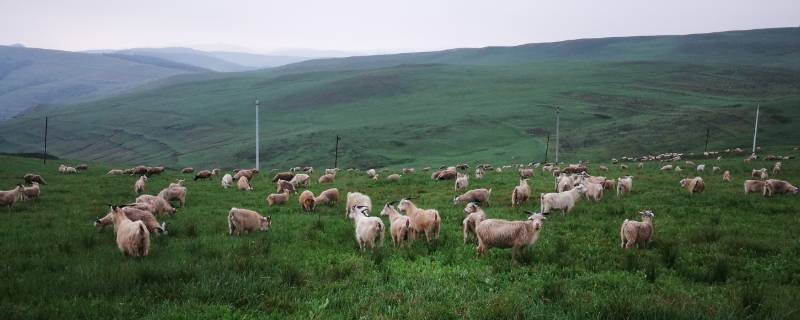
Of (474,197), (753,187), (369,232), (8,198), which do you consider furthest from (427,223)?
(753,187)

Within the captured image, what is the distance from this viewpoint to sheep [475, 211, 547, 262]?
36.1ft

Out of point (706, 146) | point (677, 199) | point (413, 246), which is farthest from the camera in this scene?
point (706, 146)

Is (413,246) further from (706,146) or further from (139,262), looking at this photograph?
(706,146)

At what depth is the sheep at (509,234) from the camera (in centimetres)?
1100

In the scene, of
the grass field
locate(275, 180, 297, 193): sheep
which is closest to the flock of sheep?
the grass field

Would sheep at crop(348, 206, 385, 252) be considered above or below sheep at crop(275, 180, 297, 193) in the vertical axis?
above

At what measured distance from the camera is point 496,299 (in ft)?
25.0

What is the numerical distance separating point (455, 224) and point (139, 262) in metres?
8.91

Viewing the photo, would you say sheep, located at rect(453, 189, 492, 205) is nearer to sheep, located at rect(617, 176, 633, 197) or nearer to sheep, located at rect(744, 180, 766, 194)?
sheep, located at rect(617, 176, 633, 197)

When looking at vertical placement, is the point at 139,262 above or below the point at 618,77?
below

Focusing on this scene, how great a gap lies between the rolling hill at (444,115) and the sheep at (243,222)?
4774cm

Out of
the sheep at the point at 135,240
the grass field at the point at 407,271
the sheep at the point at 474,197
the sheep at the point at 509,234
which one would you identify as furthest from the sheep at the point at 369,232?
the sheep at the point at 474,197

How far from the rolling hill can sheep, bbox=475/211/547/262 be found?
160 feet

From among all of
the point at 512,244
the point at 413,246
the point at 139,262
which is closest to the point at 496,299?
the point at 512,244
